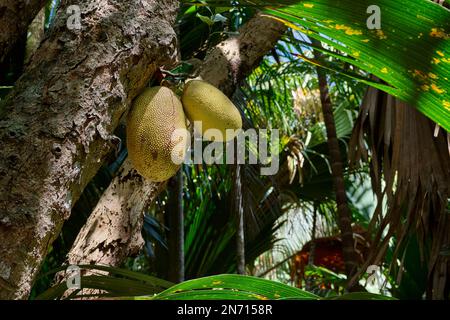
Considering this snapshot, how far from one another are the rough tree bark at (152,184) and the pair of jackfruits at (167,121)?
0.16 meters

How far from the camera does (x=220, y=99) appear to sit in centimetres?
85

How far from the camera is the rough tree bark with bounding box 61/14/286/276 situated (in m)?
0.93

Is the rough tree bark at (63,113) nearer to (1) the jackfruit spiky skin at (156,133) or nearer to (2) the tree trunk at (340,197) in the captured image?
(1) the jackfruit spiky skin at (156,133)

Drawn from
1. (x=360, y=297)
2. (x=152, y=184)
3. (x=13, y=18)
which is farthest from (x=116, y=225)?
(x=360, y=297)

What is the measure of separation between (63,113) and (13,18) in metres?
0.21

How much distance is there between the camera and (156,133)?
752 millimetres

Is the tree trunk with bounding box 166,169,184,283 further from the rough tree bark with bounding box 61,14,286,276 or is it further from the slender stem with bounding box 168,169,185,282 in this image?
the rough tree bark with bounding box 61,14,286,276

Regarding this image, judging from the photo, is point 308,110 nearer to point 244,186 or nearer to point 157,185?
point 244,186

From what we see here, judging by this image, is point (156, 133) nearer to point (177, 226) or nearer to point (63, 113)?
point (63, 113)

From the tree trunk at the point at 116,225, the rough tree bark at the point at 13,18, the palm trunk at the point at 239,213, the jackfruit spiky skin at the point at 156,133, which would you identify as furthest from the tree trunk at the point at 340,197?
the rough tree bark at the point at 13,18

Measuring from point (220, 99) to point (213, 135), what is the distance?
0.20ft

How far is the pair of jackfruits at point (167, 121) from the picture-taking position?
0.75 meters

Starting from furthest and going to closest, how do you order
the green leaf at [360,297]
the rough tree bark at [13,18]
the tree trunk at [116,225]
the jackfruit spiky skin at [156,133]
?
1. the tree trunk at [116,225]
2. the jackfruit spiky skin at [156,133]
3. the rough tree bark at [13,18]
4. the green leaf at [360,297]
